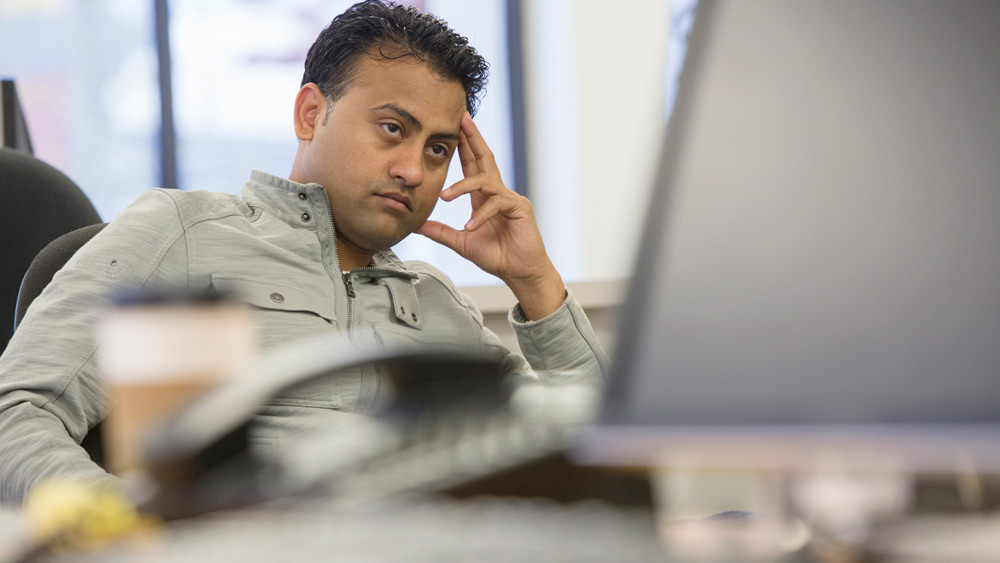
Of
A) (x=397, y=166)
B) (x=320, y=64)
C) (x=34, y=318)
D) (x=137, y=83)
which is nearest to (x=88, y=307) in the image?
(x=34, y=318)

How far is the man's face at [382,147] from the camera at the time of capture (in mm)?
1243

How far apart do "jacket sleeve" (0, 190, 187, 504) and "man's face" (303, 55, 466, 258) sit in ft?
0.86

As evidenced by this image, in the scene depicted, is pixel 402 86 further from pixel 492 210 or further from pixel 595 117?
pixel 595 117

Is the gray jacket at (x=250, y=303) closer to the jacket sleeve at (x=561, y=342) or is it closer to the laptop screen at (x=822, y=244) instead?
the jacket sleeve at (x=561, y=342)

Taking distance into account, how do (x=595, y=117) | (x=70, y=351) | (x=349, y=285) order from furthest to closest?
(x=595, y=117)
(x=349, y=285)
(x=70, y=351)

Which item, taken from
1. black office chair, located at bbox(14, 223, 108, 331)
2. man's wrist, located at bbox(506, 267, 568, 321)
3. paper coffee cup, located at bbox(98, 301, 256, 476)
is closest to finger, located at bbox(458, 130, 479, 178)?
man's wrist, located at bbox(506, 267, 568, 321)

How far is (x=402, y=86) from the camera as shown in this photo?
4.14 ft

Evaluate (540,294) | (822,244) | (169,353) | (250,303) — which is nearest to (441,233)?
(540,294)

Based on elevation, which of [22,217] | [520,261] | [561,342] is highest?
[22,217]

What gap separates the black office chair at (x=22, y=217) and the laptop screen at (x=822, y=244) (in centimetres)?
124

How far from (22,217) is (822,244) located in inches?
A: 50.9

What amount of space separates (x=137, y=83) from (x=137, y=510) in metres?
3.93

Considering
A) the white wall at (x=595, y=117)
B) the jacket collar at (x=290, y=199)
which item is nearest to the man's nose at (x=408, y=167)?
the jacket collar at (x=290, y=199)

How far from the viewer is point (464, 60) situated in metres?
1.32
